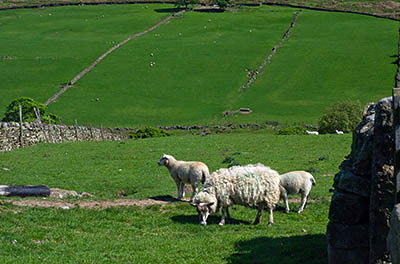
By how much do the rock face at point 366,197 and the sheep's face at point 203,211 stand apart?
23.3 ft

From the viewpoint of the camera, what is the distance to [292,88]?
327 ft

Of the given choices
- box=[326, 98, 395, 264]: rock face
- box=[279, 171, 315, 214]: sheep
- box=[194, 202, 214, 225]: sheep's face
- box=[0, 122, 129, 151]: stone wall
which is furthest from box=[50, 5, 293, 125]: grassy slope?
box=[326, 98, 395, 264]: rock face

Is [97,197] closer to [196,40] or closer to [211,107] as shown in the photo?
[211,107]

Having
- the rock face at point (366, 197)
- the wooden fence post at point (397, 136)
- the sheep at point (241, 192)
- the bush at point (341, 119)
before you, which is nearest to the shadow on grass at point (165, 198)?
the sheep at point (241, 192)

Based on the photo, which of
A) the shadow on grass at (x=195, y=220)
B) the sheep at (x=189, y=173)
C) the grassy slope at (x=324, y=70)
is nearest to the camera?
the shadow on grass at (x=195, y=220)

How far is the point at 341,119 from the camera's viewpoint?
61625 mm

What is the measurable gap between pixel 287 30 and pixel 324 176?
106264 mm

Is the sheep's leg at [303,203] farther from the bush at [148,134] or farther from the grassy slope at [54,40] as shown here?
the grassy slope at [54,40]

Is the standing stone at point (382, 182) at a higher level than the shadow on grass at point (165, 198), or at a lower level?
higher

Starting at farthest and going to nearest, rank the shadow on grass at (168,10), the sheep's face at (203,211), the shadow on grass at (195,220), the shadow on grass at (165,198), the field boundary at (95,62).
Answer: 1. the shadow on grass at (168,10)
2. the field boundary at (95,62)
3. the shadow on grass at (165,198)
4. the shadow on grass at (195,220)
5. the sheep's face at (203,211)

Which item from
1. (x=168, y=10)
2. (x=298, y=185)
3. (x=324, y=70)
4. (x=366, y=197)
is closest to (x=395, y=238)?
(x=366, y=197)

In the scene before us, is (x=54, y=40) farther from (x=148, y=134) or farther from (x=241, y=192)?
(x=241, y=192)

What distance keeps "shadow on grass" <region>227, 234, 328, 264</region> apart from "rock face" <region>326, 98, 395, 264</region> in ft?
4.18

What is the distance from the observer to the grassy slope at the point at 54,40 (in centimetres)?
10212
